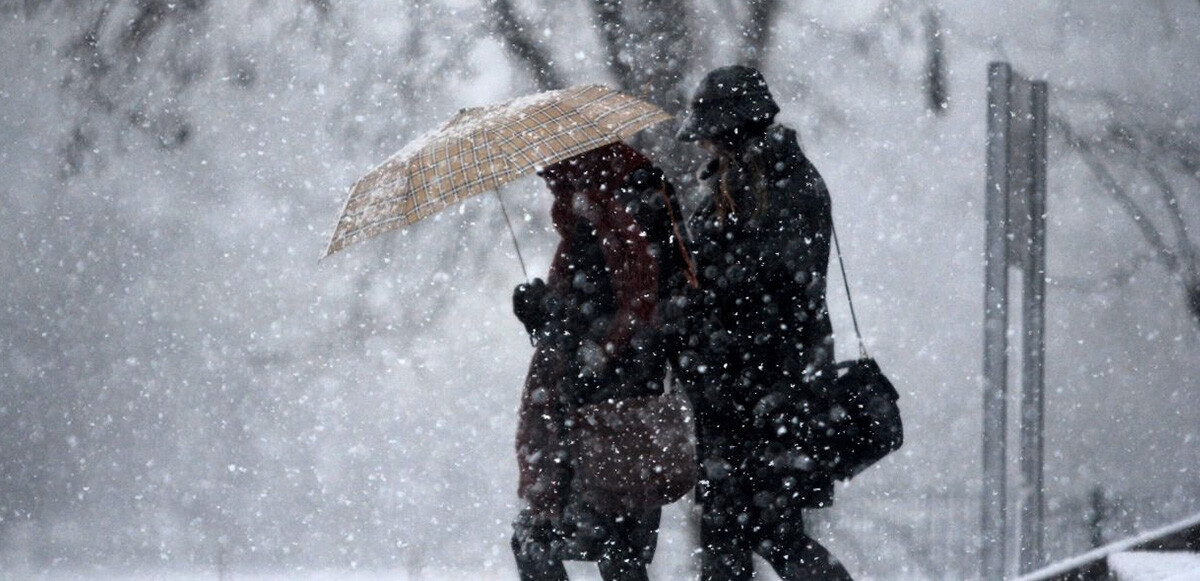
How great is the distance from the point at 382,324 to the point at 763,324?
673 cm

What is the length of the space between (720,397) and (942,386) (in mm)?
10957

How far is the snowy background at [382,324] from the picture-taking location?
1137 centimetres

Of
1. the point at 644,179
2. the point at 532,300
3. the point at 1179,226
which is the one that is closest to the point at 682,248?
the point at 644,179

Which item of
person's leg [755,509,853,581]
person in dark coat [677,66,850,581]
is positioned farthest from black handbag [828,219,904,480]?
person's leg [755,509,853,581]

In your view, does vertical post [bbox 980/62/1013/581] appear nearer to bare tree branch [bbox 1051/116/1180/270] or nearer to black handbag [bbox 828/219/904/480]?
black handbag [bbox 828/219/904/480]

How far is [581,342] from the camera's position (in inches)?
128

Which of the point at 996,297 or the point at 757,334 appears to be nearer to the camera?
the point at 757,334

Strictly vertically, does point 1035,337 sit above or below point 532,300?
above

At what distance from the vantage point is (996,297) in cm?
436

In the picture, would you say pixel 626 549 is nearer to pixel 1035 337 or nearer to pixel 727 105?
pixel 727 105

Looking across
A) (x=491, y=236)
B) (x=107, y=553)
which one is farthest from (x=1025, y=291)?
(x=107, y=553)

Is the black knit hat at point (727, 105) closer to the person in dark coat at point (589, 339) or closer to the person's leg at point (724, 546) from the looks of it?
the person in dark coat at point (589, 339)

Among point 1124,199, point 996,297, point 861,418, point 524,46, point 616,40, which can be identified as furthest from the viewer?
point 1124,199

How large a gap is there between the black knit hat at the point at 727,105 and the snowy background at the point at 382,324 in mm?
6412
